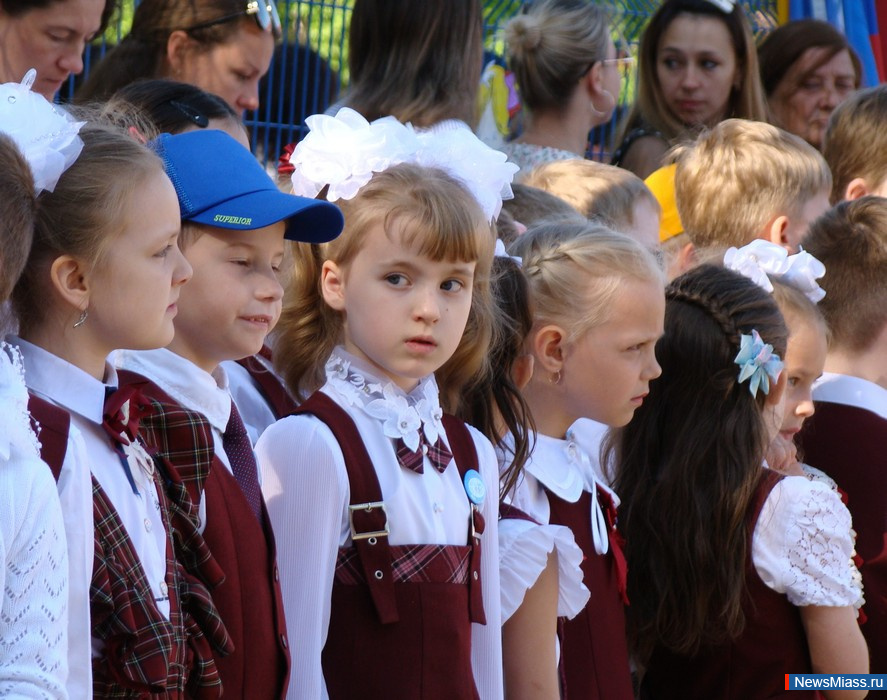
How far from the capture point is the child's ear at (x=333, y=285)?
9.36 feet

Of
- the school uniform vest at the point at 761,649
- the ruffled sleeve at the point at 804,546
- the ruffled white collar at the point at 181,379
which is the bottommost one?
the school uniform vest at the point at 761,649

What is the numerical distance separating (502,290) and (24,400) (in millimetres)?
1580

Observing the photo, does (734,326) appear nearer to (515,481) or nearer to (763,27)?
(515,481)

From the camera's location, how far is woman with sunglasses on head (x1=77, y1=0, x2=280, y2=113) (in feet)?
13.8

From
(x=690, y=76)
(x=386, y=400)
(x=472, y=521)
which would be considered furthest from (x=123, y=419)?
(x=690, y=76)

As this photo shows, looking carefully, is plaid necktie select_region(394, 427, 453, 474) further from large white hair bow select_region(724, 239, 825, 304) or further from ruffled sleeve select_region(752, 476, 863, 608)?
large white hair bow select_region(724, 239, 825, 304)

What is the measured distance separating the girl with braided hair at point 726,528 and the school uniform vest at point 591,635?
286 millimetres

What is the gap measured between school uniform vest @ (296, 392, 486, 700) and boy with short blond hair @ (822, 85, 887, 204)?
10.6ft

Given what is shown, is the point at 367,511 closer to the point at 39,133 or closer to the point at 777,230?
the point at 39,133

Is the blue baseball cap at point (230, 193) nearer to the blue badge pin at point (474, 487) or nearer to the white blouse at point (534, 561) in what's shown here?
the blue badge pin at point (474, 487)

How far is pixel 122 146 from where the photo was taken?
7.36 feet

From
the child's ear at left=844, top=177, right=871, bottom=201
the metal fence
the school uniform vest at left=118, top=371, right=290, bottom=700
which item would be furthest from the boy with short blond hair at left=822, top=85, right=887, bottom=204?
the school uniform vest at left=118, top=371, right=290, bottom=700

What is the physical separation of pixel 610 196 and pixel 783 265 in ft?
2.38

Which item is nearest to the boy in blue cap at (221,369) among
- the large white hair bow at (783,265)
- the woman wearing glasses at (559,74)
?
the large white hair bow at (783,265)
